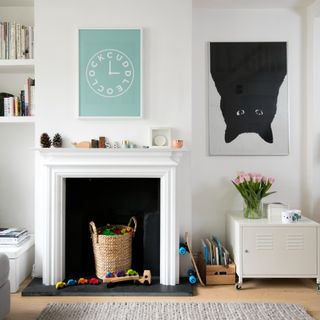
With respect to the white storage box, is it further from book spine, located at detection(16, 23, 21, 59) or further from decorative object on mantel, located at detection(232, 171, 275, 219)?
decorative object on mantel, located at detection(232, 171, 275, 219)

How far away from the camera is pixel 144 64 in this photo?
2865mm

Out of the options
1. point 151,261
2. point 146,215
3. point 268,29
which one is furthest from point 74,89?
point 268,29

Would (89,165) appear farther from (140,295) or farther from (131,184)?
(140,295)

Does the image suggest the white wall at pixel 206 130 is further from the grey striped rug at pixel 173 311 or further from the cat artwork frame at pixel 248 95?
the grey striped rug at pixel 173 311

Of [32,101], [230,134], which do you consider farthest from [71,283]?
[230,134]

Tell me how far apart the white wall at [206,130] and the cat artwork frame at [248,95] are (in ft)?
0.23

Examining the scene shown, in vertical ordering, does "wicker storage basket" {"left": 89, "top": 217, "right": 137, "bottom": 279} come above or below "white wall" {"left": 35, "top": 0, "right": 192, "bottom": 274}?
below

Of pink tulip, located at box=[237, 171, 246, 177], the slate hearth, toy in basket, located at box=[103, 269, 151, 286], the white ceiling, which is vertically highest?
the white ceiling

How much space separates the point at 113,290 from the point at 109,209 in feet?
2.23

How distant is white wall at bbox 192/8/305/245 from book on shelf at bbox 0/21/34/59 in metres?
1.47

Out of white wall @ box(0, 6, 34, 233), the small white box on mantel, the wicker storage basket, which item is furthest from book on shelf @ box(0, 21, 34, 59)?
the small white box on mantel

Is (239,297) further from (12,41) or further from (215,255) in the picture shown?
(12,41)

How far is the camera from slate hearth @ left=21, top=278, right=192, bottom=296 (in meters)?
2.60

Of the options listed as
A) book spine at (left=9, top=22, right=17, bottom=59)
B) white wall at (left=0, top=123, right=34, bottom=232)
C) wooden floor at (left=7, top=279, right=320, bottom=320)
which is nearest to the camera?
wooden floor at (left=7, top=279, right=320, bottom=320)
